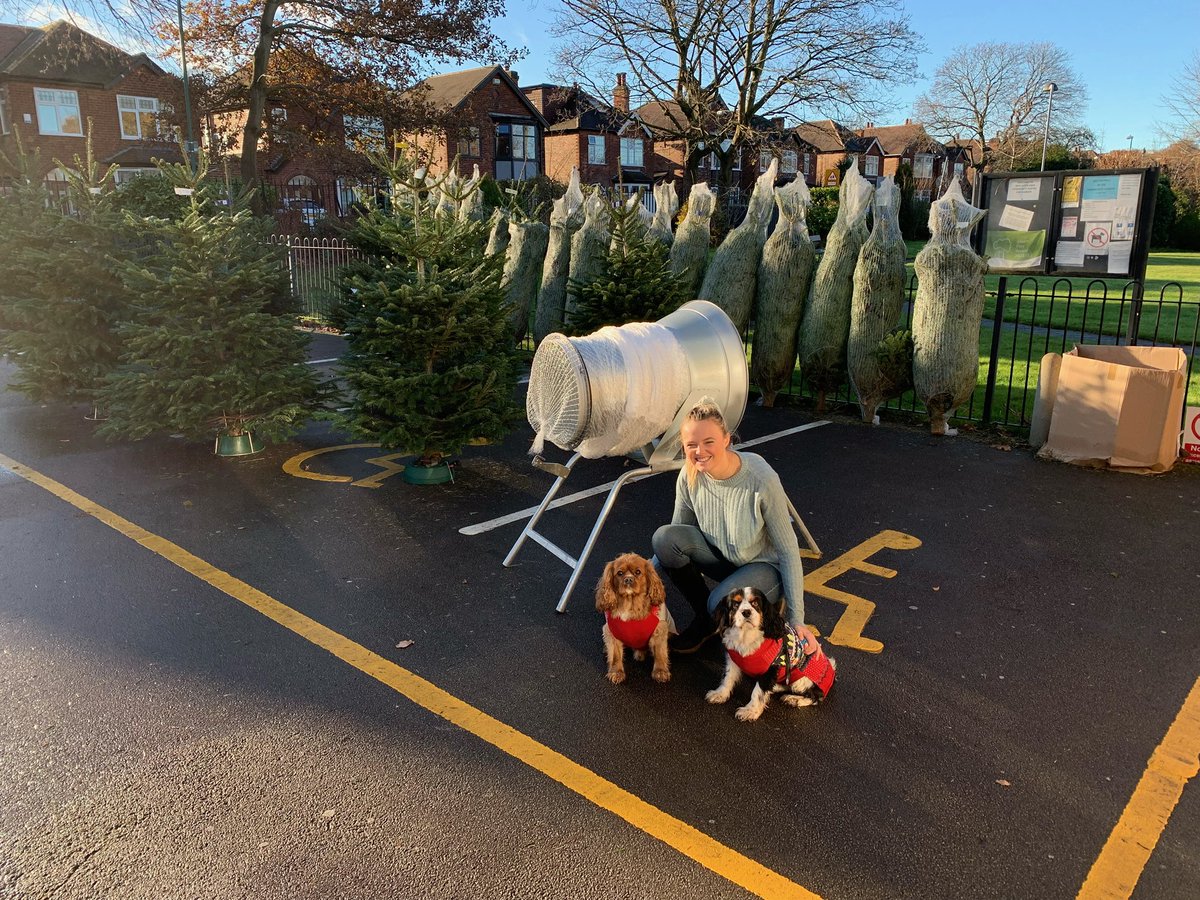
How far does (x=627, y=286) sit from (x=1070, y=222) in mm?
4569

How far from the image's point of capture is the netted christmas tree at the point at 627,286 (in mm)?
8641

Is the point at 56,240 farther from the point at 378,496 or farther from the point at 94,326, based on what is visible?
the point at 378,496

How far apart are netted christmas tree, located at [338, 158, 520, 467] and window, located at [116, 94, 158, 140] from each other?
3849cm

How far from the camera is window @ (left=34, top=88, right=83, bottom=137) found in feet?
119

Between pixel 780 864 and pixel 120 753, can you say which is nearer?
pixel 780 864

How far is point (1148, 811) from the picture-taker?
3092mm

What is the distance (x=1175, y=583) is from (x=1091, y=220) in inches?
195

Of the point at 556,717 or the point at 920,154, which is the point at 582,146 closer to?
the point at 920,154

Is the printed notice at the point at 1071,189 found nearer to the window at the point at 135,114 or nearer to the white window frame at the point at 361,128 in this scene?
the white window frame at the point at 361,128

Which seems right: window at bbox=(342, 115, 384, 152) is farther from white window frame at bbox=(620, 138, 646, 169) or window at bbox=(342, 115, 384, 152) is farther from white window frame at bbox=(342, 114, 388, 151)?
white window frame at bbox=(620, 138, 646, 169)

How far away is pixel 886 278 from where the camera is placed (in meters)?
8.65

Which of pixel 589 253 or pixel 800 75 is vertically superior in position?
pixel 800 75

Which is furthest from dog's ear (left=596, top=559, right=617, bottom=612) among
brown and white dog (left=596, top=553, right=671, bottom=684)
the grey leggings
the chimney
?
the chimney

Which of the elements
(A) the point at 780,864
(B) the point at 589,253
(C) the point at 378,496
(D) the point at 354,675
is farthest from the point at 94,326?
(A) the point at 780,864
